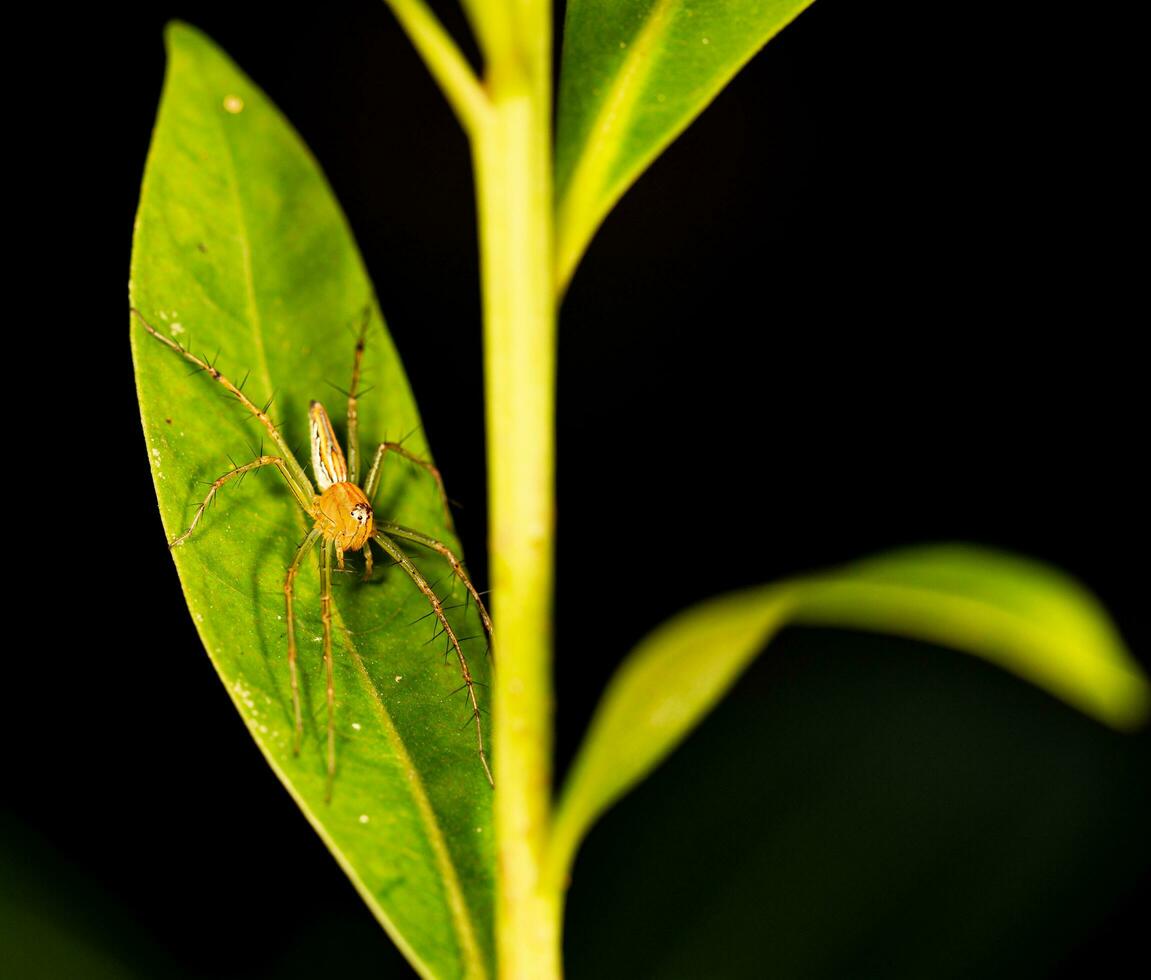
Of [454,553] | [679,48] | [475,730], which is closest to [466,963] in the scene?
[475,730]

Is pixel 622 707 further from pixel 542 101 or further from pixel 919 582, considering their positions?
pixel 542 101

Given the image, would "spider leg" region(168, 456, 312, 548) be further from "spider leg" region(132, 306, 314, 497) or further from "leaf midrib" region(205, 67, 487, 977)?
"leaf midrib" region(205, 67, 487, 977)

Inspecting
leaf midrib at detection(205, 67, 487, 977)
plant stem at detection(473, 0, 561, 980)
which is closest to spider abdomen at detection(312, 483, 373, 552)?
leaf midrib at detection(205, 67, 487, 977)

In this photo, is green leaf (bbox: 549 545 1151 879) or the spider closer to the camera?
green leaf (bbox: 549 545 1151 879)

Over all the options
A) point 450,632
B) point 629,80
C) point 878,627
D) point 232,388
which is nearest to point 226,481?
point 232,388

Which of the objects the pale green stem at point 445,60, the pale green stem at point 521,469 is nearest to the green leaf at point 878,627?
the pale green stem at point 521,469

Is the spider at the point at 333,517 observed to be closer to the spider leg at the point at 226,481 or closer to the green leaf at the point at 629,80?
the spider leg at the point at 226,481
